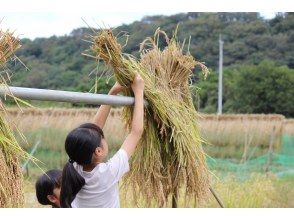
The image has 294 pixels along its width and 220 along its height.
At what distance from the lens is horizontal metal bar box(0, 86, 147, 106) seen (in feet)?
7.22

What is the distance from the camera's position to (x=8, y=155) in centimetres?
219

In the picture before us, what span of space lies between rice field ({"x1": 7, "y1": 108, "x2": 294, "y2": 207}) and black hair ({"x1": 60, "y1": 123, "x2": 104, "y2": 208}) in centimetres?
51

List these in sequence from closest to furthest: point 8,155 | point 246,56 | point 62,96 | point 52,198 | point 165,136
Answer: point 8,155 → point 62,96 → point 52,198 → point 165,136 → point 246,56

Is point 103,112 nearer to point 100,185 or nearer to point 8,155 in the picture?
point 100,185

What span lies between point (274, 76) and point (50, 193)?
102 ft

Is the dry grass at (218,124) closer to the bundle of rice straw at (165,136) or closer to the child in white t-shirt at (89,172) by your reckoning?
the bundle of rice straw at (165,136)

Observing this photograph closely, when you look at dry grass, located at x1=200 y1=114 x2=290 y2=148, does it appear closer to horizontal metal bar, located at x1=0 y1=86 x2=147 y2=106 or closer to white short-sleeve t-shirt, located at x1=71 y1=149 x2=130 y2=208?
horizontal metal bar, located at x1=0 y1=86 x2=147 y2=106

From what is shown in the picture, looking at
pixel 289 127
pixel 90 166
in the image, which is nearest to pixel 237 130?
pixel 289 127

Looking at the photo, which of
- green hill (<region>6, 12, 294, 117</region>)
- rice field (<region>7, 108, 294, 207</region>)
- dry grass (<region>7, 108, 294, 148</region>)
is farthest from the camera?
green hill (<region>6, 12, 294, 117</region>)

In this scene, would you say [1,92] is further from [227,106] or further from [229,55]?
[229,55]

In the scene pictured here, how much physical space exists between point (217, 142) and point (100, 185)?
35.1 ft

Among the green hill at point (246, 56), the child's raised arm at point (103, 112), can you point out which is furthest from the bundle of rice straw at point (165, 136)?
the green hill at point (246, 56)

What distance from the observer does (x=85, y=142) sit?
246 cm

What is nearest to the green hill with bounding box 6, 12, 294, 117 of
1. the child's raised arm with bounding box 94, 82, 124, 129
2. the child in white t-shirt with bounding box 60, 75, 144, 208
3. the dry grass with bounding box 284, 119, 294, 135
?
the dry grass with bounding box 284, 119, 294, 135
